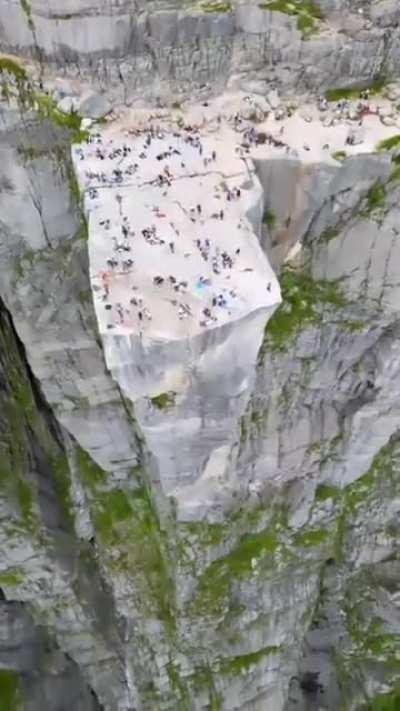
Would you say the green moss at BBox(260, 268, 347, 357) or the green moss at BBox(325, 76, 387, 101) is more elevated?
the green moss at BBox(325, 76, 387, 101)

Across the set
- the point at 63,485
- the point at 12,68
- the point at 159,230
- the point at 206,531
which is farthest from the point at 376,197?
the point at 63,485

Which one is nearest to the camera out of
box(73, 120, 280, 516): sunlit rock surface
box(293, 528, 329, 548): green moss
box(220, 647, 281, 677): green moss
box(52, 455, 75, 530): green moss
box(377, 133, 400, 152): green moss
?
box(73, 120, 280, 516): sunlit rock surface

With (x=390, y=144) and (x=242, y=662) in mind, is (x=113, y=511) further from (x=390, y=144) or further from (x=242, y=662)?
(x=390, y=144)

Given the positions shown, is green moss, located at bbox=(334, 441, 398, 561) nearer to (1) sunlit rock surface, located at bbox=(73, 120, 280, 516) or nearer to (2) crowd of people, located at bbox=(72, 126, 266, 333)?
(1) sunlit rock surface, located at bbox=(73, 120, 280, 516)

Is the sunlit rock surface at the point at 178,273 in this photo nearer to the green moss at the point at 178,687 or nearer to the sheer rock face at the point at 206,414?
the sheer rock face at the point at 206,414

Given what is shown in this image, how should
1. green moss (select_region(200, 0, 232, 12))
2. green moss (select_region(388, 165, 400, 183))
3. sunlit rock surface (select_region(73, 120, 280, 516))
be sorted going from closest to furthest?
sunlit rock surface (select_region(73, 120, 280, 516)) < green moss (select_region(200, 0, 232, 12)) < green moss (select_region(388, 165, 400, 183))

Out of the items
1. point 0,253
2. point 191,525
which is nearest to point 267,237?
point 0,253

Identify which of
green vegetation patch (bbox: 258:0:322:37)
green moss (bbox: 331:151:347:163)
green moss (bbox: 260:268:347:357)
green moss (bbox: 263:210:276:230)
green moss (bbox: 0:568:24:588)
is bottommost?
green moss (bbox: 0:568:24:588)

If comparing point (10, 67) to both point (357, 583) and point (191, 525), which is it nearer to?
point (191, 525)

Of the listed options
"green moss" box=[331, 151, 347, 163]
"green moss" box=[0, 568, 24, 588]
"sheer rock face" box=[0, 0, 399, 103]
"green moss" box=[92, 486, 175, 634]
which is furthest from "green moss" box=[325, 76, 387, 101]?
"green moss" box=[0, 568, 24, 588]
